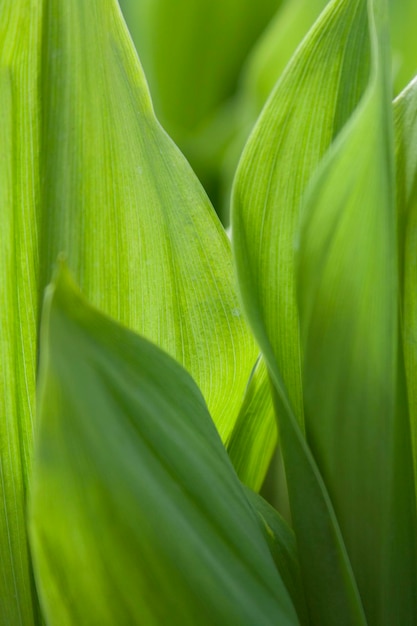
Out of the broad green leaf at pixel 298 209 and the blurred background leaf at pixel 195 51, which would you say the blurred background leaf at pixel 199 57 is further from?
the broad green leaf at pixel 298 209

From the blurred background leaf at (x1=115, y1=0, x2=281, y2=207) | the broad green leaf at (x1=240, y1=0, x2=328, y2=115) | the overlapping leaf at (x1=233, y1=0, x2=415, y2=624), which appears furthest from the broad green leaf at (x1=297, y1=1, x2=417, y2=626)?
the blurred background leaf at (x1=115, y1=0, x2=281, y2=207)

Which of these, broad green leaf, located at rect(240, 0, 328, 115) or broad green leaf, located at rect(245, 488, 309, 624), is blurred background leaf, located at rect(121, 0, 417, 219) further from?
broad green leaf, located at rect(245, 488, 309, 624)

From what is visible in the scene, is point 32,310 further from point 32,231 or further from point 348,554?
point 348,554

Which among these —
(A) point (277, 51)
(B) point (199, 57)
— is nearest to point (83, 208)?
(A) point (277, 51)

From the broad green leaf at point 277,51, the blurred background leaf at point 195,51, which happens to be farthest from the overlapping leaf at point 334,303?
the blurred background leaf at point 195,51

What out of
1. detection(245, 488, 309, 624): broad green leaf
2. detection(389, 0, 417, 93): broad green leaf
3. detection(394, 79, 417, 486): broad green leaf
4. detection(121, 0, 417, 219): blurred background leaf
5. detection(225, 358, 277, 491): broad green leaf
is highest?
detection(121, 0, 417, 219): blurred background leaf
